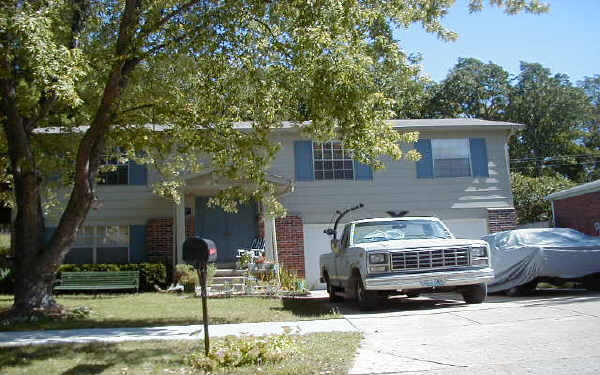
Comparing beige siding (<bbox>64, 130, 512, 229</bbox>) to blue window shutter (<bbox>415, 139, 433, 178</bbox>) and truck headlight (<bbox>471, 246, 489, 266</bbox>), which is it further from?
truck headlight (<bbox>471, 246, 489, 266</bbox>)

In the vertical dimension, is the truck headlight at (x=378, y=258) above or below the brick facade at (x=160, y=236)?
below

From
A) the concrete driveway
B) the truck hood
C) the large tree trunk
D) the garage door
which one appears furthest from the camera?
the garage door

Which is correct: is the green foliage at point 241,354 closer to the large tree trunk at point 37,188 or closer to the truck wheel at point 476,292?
the truck wheel at point 476,292

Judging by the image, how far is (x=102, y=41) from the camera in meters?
12.1

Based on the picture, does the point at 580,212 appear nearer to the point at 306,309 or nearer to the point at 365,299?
the point at 365,299

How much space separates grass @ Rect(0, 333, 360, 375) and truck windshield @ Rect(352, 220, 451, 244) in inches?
153

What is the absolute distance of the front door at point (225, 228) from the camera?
18125mm

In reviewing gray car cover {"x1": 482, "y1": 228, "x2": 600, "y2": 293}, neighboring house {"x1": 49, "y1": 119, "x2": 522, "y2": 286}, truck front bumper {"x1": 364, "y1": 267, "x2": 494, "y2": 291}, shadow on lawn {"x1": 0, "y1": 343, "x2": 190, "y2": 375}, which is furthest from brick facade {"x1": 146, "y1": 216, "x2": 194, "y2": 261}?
shadow on lawn {"x1": 0, "y1": 343, "x2": 190, "y2": 375}

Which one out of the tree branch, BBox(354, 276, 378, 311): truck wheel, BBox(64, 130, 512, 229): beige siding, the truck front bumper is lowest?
BBox(354, 276, 378, 311): truck wheel

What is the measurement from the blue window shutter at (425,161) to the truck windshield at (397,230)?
7.36 meters

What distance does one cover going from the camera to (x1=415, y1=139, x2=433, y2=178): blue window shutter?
18.6m

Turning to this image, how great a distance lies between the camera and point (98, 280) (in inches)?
655

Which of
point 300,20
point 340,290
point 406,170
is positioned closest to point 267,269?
point 340,290

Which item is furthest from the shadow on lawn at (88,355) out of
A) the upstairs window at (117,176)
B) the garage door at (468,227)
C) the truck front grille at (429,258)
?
the garage door at (468,227)
